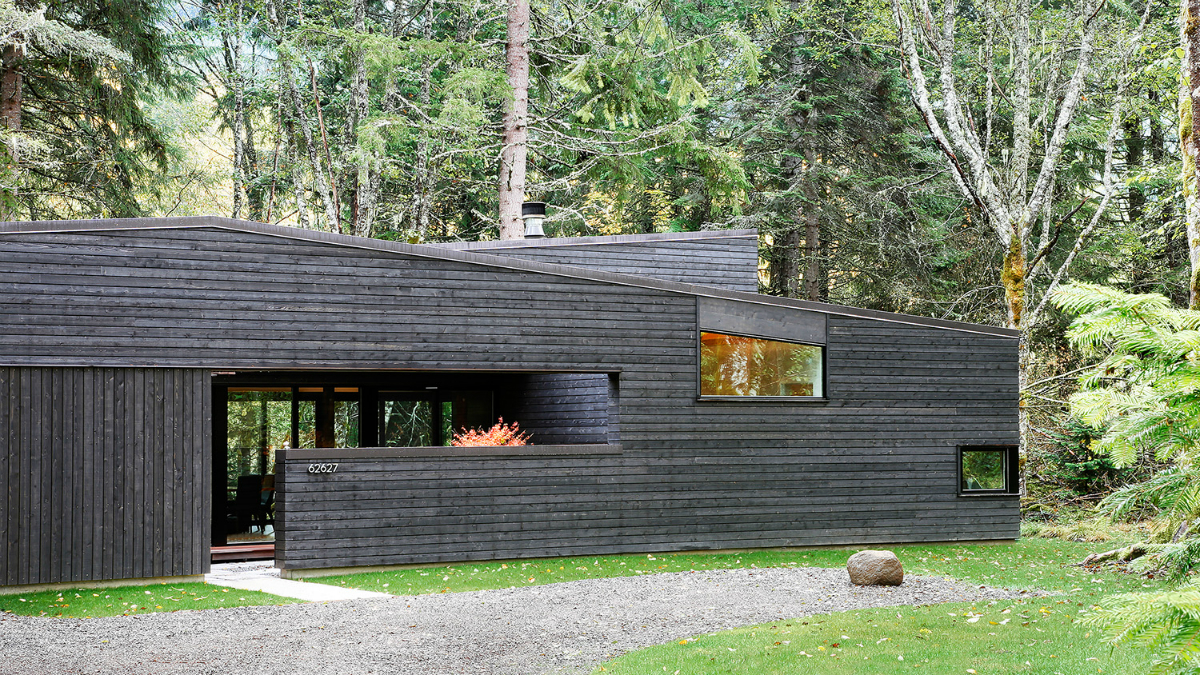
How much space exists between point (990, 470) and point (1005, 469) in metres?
0.20

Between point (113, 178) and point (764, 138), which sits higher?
point (764, 138)

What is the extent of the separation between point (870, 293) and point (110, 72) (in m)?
14.5

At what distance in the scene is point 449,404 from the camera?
12.4 m

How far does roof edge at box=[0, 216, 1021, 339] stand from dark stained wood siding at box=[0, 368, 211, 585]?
1.28 metres

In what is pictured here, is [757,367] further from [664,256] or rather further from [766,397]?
[664,256]

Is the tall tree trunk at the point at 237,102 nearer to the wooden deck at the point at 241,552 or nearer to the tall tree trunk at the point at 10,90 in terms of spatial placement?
the tall tree trunk at the point at 10,90

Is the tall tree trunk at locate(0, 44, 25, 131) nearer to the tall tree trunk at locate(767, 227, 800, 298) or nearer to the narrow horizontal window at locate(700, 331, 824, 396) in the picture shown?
the narrow horizontal window at locate(700, 331, 824, 396)

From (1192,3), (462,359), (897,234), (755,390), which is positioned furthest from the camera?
(897,234)

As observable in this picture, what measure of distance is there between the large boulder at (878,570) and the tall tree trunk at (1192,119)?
11.7 feet

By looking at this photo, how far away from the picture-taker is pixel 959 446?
12.1m

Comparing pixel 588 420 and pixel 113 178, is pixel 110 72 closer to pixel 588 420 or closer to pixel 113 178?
pixel 113 178

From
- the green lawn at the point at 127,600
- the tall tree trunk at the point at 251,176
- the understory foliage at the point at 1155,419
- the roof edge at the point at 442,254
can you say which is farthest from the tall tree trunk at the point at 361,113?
the understory foliage at the point at 1155,419

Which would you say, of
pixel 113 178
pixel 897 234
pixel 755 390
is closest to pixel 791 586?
pixel 755 390

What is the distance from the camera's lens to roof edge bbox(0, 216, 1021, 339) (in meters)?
8.88
